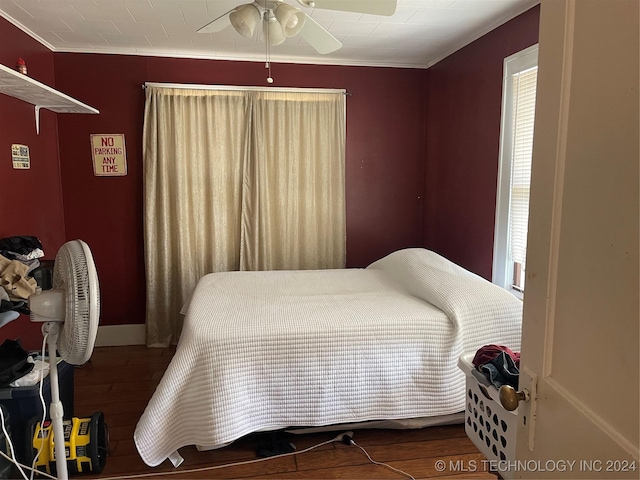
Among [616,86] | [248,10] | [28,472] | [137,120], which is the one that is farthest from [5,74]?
[616,86]

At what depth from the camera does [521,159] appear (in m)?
2.74

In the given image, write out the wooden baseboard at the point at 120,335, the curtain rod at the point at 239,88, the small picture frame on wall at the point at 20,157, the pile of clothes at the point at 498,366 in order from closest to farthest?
the pile of clothes at the point at 498,366 → the small picture frame on wall at the point at 20,157 → the curtain rod at the point at 239,88 → the wooden baseboard at the point at 120,335

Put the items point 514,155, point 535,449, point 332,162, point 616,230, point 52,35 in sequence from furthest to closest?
point 332,162
point 52,35
point 514,155
point 535,449
point 616,230

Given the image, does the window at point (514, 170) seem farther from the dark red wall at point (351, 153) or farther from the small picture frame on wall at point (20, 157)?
the small picture frame on wall at point (20, 157)

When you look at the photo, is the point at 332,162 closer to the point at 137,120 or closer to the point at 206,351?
the point at 137,120

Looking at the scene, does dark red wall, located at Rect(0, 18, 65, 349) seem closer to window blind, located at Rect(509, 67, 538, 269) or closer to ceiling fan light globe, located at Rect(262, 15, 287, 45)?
ceiling fan light globe, located at Rect(262, 15, 287, 45)

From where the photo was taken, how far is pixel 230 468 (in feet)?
7.02

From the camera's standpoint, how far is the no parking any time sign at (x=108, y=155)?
11.7 ft

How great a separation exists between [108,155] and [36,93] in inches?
37.6

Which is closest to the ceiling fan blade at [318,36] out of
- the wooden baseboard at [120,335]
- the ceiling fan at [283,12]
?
the ceiling fan at [283,12]

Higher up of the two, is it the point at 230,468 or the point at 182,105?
the point at 182,105

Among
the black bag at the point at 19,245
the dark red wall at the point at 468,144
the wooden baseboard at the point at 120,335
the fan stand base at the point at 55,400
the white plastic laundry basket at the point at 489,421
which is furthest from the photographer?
the wooden baseboard at the point at 120,335

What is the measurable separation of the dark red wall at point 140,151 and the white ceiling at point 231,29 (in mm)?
113

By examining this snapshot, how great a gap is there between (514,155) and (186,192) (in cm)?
244
